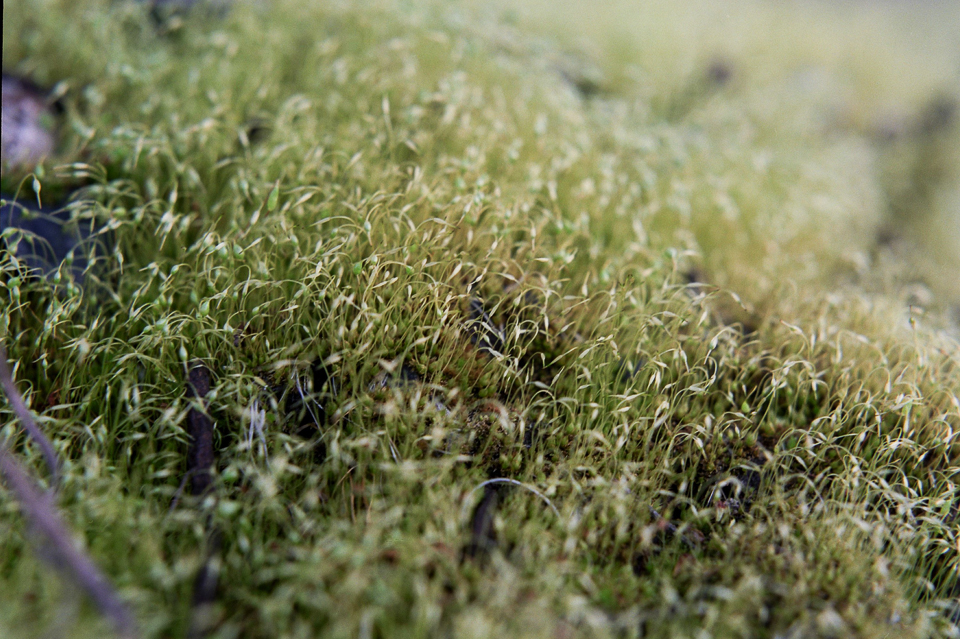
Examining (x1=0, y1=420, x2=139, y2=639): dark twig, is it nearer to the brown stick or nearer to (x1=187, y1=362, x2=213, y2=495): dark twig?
the brown stick

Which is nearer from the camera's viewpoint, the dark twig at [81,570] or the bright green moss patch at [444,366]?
the dark twig at [81,570]

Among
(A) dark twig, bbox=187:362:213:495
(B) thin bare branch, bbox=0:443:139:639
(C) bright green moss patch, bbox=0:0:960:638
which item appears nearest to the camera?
(B) thin bare branch, bbox=0:443:139:639

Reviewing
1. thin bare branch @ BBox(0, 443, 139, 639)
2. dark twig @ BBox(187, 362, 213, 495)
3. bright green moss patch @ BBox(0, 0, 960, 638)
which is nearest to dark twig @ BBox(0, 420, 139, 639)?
thin bare branch @ BBox(0, 443, 139, 639)

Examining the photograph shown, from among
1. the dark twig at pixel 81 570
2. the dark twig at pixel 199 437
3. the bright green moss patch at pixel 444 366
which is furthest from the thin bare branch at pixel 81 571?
the dark twig at pixel 199 437

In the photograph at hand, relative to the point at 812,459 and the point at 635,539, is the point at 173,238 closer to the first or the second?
the point at 635,539

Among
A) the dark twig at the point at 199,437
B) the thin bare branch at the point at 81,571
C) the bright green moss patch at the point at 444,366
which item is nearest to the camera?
the thin bare branch at the point at 81,571

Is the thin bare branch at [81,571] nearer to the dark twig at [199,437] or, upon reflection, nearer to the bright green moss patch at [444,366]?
the bright green moss patch at [444,366]

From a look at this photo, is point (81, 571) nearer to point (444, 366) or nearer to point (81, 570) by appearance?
point (81, 570)

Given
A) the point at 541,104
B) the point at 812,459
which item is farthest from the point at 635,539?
the point at 541,104

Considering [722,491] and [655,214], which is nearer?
[722,491]
